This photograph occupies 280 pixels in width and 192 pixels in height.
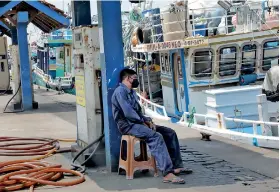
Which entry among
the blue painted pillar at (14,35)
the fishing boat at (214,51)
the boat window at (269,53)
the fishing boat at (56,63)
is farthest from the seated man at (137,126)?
the fishing boat at (56,63)

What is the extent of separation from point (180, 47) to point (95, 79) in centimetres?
652

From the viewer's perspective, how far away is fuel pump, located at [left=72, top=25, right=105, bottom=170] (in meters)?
7.94

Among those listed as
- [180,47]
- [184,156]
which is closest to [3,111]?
[180,47]

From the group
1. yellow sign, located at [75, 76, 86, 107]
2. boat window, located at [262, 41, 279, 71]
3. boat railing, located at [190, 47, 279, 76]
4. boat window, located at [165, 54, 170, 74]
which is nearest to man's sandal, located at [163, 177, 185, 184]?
yellow sign, located at [75, 76, 86, 107]

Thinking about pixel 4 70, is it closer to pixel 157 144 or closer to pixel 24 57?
pixel 24 57

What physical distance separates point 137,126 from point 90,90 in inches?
48.8

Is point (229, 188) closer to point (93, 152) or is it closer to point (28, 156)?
point (93, 152)

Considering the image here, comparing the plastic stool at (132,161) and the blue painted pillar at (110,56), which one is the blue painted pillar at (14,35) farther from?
the plastic stool at (132,161)

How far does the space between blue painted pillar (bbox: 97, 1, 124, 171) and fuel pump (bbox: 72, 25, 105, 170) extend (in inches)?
13.6

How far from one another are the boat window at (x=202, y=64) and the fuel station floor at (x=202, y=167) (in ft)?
5.73

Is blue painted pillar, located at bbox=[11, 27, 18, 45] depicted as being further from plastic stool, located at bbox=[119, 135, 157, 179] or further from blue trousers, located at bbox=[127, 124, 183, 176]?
blue trousers, located at bbox=[127, 124, 183, 176]

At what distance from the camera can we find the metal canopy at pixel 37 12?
52.0 feet

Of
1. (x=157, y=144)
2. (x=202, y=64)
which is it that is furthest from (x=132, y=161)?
(x=202, y=64)

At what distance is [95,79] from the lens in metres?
7.97
